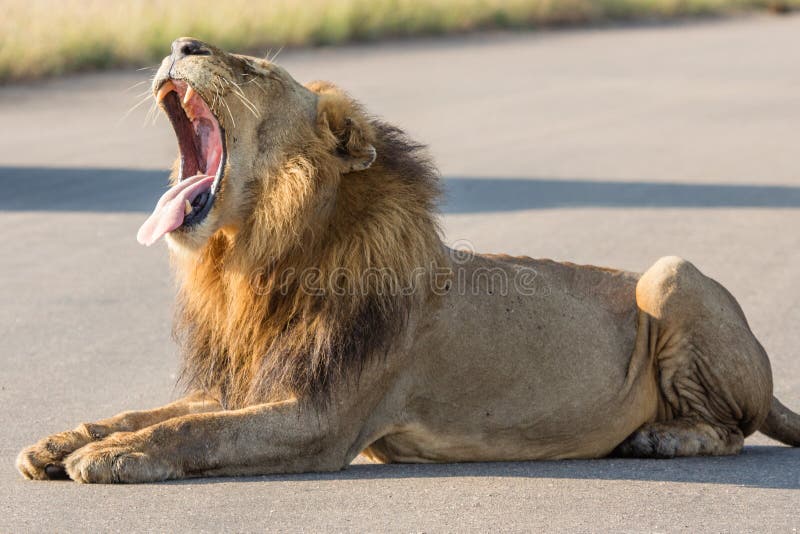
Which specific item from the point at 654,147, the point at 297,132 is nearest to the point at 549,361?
the point at 297,132

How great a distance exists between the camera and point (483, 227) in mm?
11453

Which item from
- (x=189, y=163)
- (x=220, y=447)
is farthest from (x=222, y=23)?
(x=220, y=447)

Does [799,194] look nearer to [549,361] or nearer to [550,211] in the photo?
[550,211]

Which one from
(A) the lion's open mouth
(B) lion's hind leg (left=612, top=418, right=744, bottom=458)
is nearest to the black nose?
(A) the lion's open mouth

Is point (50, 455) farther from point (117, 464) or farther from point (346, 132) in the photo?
point (346, 132)

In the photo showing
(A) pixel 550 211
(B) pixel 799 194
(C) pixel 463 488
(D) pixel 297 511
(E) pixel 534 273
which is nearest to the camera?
(D) pixel 297 511

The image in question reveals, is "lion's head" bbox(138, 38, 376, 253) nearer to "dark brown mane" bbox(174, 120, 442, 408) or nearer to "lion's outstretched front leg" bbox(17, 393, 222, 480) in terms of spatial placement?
"dark brown mane" bbox(174, 120, 442, 408)

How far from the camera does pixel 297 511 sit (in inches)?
212

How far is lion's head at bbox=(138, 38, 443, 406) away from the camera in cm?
598

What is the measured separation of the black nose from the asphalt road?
168 cm

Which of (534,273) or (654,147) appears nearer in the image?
(534,273)

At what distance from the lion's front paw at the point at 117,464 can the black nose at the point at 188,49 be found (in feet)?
4.94

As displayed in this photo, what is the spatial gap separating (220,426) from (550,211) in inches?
272

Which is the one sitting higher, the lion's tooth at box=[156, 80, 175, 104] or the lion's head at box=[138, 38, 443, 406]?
the lion's tooth at box=[156, 80, 175, 104]
